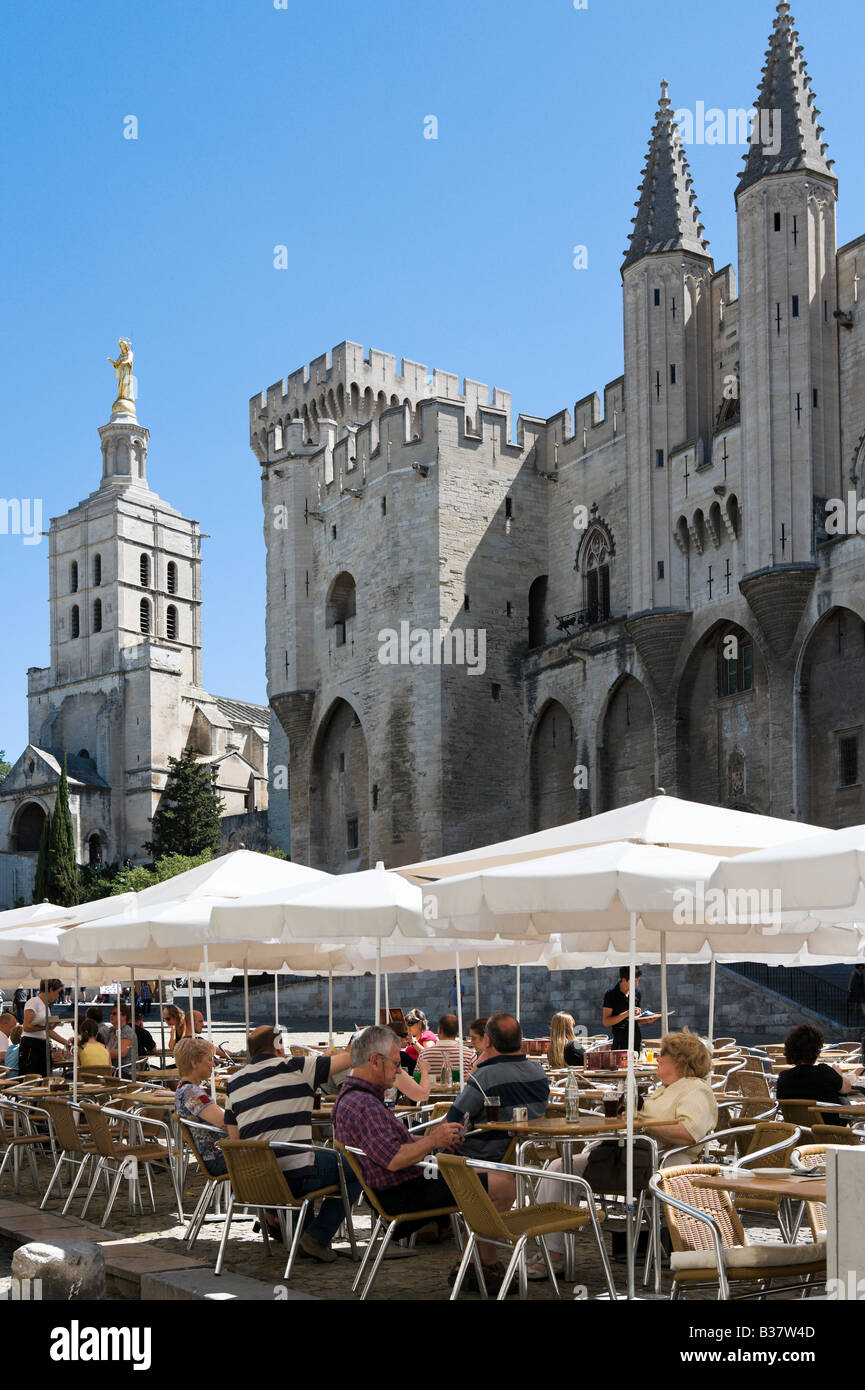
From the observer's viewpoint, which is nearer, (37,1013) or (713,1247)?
(713,1247)

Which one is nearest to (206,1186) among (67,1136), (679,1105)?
(67,1136)

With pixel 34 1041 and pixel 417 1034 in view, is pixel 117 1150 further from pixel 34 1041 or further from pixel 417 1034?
pixel 34 1041

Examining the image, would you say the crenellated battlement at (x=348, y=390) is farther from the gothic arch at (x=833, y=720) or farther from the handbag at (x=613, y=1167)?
the handbag at (x=613, y=1167)

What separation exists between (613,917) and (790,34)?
24189 millimetres

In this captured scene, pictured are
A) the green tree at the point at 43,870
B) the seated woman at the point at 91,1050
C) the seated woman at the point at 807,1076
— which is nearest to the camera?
the seated woman at the point at 807,1076

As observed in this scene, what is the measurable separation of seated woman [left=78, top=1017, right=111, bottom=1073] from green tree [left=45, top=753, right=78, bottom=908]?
46.8 metres

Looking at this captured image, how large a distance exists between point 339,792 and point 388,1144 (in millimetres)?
34783

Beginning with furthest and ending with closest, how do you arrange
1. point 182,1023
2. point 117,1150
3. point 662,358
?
1. point 662,358
2. point 182,1023
3. point 117,1150

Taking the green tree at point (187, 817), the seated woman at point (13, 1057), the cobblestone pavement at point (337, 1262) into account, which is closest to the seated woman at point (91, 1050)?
the seated woman at point (13, 1057)

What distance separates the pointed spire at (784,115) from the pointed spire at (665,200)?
Result: 13.3 ft

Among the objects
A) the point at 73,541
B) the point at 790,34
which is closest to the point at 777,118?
the point at 790,34

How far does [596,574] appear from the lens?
3706 centimetres

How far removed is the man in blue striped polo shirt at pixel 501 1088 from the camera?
23.1ft

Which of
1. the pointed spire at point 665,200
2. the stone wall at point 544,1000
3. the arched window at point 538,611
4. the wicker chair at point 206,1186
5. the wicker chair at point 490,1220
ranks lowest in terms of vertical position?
the stone wall at point 544,1000
